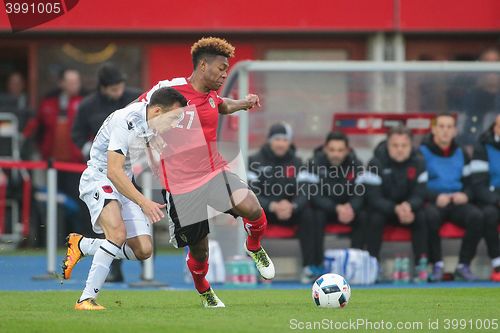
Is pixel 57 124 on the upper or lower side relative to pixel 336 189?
upper

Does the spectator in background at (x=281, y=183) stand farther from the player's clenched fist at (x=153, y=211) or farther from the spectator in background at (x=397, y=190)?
the player's clenched fist at (x=153, y=211)

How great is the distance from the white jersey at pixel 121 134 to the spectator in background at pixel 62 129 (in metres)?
7.53

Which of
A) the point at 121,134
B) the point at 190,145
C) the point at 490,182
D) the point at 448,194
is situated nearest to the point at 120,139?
the point at 121,134

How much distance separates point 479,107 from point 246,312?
659 centimetres

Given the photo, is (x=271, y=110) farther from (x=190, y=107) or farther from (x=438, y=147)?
(x=190, y=107)

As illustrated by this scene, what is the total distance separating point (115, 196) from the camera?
1066 centimetres

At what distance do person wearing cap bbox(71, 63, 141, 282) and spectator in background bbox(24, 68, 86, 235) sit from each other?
3288 millimetres

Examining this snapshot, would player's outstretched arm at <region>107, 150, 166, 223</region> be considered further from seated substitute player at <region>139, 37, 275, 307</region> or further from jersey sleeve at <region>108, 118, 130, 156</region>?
seated substitute player at <region>139, 37, 275, 307</region>

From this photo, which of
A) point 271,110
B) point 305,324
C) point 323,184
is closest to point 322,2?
point 271,110

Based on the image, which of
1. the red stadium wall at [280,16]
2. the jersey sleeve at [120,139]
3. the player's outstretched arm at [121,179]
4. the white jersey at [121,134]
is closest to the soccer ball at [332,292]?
the player's outstretched arm at [121,179]

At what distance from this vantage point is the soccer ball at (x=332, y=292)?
10602 millimetres

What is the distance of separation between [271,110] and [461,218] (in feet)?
8.79

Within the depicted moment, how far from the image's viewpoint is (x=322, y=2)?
19.7 metres

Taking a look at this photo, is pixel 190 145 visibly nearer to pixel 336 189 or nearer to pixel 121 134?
pixel 121 134
